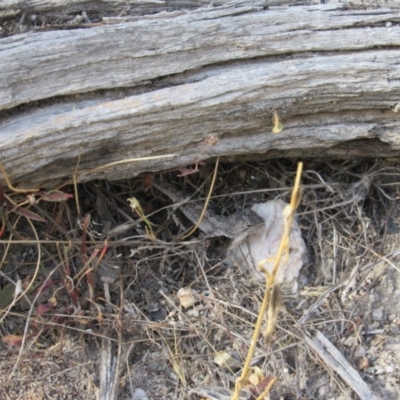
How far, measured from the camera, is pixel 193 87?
7.18 ft

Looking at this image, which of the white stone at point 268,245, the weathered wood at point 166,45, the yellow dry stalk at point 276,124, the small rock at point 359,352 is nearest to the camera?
the yellow dry stalk at point 276,124

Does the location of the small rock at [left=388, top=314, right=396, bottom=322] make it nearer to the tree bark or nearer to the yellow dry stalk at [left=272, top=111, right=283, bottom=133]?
the tree bark

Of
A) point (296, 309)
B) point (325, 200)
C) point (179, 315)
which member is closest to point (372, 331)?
point (296, 309)

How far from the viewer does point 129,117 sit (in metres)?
2.16

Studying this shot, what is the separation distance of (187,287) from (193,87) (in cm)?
77

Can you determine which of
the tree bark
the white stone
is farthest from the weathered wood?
the white stone

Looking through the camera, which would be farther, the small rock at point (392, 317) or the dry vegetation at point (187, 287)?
the small rock at point (392, 317)

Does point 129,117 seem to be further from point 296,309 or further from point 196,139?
point 296,309

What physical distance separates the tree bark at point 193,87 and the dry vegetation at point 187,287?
0.21m

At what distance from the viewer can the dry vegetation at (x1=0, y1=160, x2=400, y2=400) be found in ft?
7.25

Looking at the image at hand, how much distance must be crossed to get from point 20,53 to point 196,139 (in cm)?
68

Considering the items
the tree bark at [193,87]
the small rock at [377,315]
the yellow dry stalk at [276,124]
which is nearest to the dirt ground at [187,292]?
the small rock at [377,315]

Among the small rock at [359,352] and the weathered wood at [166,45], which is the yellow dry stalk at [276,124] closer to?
the weathered wood at [166,45]

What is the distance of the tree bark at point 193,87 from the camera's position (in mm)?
2135
